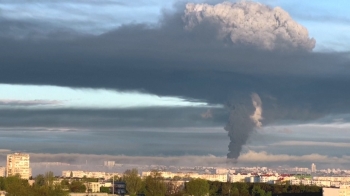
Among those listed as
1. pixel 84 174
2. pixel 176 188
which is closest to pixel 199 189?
pixel 176 188

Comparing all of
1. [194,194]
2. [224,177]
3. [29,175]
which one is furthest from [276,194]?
[224,177]

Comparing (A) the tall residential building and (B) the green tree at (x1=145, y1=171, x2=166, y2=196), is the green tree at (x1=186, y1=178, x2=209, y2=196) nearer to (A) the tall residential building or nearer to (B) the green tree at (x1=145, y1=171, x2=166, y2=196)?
(B) the green tree at (x1=145, y1=171, x2=166, y2=196)

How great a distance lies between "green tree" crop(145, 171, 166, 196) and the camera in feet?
286

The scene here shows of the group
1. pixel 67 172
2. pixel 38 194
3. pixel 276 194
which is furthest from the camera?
pixel 67 172

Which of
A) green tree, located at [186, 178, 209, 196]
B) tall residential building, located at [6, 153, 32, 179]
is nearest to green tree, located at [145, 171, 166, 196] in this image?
green tree, located at [186, 178, 209, 196]

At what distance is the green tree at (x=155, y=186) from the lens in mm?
87312

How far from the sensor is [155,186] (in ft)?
295

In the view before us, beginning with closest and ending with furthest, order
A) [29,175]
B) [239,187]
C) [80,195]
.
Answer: [80,195], [239,187], [29,175]

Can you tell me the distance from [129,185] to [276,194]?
17051 millimetres

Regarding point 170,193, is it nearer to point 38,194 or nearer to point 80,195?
point 80,195

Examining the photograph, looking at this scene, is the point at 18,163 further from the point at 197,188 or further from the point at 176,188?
the point at 197,188

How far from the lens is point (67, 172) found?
553 ft

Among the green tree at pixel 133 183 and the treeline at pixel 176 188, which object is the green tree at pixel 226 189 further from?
the green tree at pixel 133 183

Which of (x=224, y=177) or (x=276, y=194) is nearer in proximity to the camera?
(x=276, y=194)
